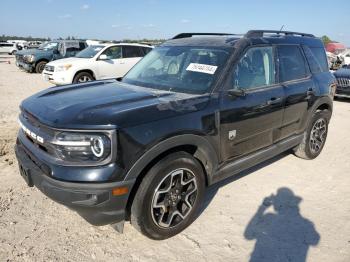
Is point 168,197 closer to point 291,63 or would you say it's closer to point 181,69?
point 181,69

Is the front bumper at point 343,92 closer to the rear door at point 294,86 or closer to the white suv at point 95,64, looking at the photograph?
the rear door at point 294,86

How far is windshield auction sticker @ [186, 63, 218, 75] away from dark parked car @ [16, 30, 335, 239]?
0.05 feet

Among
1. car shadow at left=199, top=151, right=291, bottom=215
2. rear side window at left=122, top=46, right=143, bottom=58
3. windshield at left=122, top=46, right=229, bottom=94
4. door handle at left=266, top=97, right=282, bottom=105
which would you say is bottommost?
car shadow at left=199, top=151, right=291, bottom=215

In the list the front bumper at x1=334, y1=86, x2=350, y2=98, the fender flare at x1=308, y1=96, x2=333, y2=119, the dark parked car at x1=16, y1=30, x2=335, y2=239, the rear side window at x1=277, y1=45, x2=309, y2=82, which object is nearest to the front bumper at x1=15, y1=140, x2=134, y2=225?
the dark parked car at x1=16, y1=30, x2=335, y2=239

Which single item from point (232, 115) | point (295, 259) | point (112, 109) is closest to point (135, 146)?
point (112, 109)

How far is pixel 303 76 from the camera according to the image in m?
4.84

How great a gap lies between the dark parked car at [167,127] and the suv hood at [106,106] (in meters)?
0.01

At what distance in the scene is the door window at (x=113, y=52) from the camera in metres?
12.3

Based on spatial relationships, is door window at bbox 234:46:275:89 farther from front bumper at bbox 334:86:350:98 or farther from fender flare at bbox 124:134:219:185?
front bumper at bbox 334:86:350:98

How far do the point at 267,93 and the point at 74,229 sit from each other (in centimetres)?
263

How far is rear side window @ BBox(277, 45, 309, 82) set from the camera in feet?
14.6

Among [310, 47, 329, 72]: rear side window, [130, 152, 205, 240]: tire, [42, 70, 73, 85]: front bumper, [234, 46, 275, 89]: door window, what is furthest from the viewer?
[42, 70, 73, 85]: front bumper

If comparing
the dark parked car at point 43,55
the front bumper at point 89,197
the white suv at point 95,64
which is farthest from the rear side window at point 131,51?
the front bumper at point 89,197

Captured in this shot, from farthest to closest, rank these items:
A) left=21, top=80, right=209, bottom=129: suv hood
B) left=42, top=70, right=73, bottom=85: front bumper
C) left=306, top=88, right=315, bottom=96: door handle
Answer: left=42, top=70, right=73, bottom=85: front bumper < left=306, top=88, right=315, bottom=96: door handle < left=21, top=80, right=209, bottom=129: suv hood
